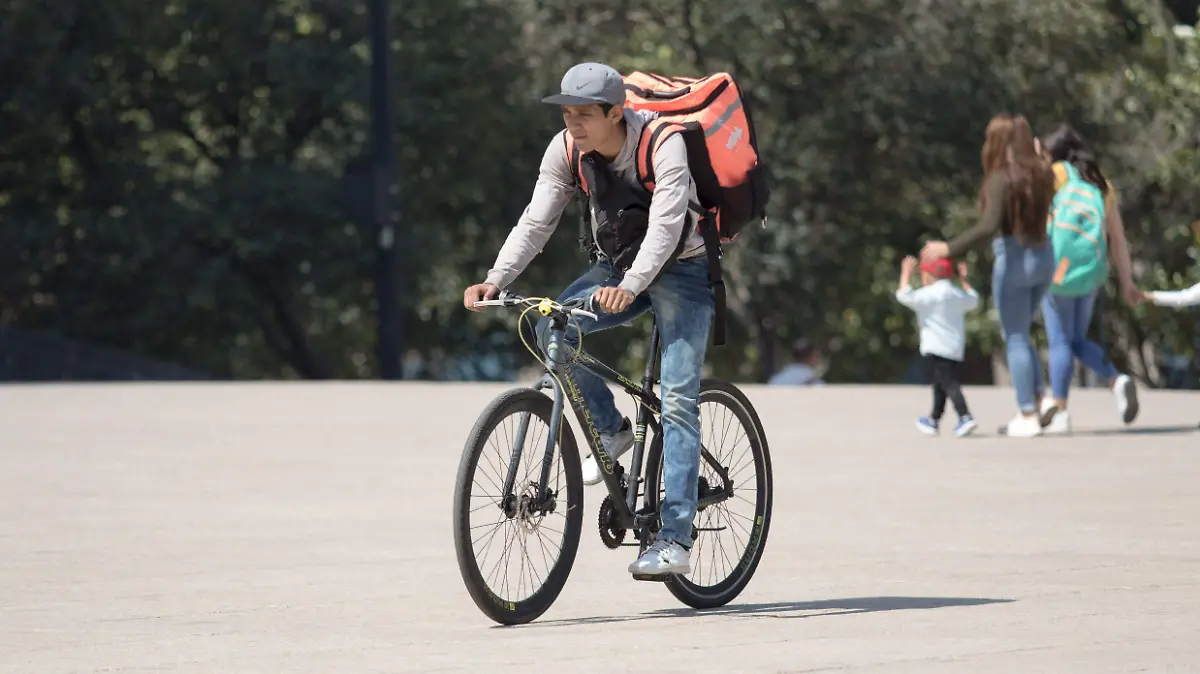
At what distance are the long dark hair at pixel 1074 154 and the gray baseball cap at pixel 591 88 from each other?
8008 millimetres

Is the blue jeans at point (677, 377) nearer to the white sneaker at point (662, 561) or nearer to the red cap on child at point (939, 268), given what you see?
the white sneaker at point (662, 561)

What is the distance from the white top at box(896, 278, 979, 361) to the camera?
15.5 metres

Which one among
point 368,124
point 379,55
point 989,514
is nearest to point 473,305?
point 989,514

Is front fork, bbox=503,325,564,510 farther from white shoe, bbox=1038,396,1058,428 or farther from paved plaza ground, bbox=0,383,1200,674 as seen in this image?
white shoe, bbox=1038,396,1058,428

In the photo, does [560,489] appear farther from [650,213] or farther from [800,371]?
[800,371]

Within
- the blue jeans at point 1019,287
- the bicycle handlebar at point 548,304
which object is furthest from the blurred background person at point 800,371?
the bicycle handlebar at point 548,304

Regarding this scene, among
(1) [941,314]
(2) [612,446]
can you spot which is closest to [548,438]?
(2) [612,446]

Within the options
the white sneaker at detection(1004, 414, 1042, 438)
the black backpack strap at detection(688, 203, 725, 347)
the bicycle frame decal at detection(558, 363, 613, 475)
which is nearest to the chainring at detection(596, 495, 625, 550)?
the bicycle frame decal at detection(558, 363, 613, 475)

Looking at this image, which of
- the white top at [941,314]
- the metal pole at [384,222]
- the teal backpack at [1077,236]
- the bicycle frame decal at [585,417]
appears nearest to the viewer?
the bicycle frame decal at [585,417]

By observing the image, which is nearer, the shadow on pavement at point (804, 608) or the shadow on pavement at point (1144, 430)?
the shadow on pavement at point (804, 608)

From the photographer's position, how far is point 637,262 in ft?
24.4

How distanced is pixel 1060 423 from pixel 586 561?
22.3 ft

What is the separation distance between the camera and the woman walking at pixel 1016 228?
46.9 feet

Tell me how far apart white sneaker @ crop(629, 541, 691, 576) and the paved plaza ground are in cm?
17
